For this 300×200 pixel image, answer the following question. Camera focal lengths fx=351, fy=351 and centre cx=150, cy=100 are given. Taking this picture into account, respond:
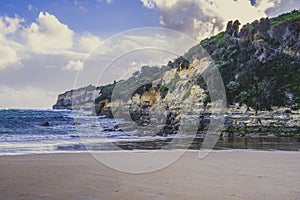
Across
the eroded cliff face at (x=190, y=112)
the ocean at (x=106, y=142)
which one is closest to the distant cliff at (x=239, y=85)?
the eroded cliff face at (x=190, y=112)

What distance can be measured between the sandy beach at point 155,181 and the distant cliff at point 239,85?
16.8 meters

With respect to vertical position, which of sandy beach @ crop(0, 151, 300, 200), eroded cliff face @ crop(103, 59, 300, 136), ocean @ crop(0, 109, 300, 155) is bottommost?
sandy beach @ crop(0, 151, 300, 200)

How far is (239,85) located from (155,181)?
25946mm

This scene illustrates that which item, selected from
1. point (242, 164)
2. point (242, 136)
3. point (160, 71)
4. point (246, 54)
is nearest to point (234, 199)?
point (242, 164)

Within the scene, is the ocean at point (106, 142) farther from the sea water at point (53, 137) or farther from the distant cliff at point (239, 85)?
the distant cliff at point (239, 85)

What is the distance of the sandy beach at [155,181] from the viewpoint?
665 centimetres

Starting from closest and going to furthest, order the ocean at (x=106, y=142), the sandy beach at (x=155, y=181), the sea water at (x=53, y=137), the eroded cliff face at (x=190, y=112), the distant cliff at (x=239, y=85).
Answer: the sandy beach at (x=155, y=181) → the ocean at (x=106, y=142) → the sea water at (x=53, y=137) → the eroded cliff face at (x=190, y=112) → the distant cliff at (x=239, y=85)

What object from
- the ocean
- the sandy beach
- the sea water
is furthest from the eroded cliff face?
the sandy beach

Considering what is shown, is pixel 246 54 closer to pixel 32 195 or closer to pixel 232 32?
pixel 232 32

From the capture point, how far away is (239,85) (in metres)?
32.5

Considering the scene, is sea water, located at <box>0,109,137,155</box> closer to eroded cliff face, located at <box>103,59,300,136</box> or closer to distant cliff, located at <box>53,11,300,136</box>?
eroded cliff face, located at <box>103,59,300,136</box>

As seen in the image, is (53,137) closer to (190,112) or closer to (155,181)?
(190,112)

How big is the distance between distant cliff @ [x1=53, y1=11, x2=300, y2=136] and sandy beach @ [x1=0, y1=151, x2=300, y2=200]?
55.0 ft

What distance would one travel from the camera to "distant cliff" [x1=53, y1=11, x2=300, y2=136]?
2739 cm
